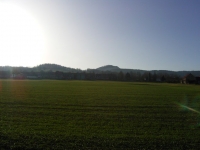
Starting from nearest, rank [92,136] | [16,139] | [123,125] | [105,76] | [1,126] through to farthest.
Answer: [16,139]
[92,136]
[1,126]
[123,125]
[105,76]

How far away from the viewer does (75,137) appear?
12.6m

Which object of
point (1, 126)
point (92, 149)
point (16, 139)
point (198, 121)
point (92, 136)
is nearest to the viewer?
point (92, 149)

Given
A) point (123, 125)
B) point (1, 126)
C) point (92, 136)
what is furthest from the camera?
point (123, 125)

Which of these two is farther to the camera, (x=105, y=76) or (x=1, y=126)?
(x=105, y=76)

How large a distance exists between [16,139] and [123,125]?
770cm

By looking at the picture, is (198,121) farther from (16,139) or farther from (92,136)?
(16,139)

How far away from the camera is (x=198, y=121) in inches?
715

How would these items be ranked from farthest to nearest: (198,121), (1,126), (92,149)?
(198,121) → (1,126) → (92,149)

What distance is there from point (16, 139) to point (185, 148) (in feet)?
31.7

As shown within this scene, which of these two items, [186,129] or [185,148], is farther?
[186,129]

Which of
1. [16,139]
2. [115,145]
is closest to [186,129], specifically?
[115,145]

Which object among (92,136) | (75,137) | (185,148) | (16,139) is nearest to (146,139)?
A: (185,148)

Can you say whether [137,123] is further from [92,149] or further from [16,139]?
[16,139]

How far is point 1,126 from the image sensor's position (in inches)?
574
